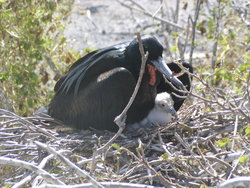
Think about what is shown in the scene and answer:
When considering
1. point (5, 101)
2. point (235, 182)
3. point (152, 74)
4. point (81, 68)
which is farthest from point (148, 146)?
point (5, 101)

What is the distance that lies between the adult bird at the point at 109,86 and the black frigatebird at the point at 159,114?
5 cm

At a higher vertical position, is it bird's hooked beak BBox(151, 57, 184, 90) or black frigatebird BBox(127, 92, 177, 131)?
bird's hooked beak BBox(151, 57, 184, 90)

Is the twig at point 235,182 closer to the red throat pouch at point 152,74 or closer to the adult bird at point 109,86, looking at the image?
the adult bird at point 109,86

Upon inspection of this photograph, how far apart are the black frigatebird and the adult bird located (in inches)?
1.8

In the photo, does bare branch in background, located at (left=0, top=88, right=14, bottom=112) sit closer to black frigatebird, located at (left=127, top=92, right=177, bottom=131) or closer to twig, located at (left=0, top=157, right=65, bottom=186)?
black frigatebird, located at (left=127, top=92, right=177, bottom=131)

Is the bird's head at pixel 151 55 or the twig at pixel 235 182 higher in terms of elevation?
the bird's head at pixel 151 55

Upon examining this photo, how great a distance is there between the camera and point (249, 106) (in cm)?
404

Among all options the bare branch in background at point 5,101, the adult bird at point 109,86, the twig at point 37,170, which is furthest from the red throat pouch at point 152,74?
the twig at point 37,170

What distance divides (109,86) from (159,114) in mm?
435

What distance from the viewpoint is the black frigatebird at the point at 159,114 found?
4473 mm

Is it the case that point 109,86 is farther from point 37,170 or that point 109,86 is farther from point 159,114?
point 37,170

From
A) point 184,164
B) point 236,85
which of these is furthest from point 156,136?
point 236,85

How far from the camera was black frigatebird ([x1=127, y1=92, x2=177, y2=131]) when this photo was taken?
447 cm

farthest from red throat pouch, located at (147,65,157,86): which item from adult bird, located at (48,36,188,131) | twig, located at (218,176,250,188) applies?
twig, located at (218,176,250,188)
